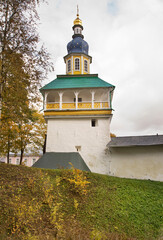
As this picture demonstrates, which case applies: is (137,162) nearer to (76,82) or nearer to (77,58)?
(76,82)

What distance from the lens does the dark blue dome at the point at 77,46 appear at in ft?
68.9

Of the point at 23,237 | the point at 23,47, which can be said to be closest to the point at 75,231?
the point at 23,237

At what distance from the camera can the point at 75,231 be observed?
618 centimetres

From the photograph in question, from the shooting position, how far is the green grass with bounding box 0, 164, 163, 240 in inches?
233

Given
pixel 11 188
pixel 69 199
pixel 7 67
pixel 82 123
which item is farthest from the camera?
pixel 82 123

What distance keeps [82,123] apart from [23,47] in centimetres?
820

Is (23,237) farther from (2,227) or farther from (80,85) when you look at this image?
(80,85)

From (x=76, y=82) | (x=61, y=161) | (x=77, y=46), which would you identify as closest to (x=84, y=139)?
(x=61, y=161)

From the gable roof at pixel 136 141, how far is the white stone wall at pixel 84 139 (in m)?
0.78

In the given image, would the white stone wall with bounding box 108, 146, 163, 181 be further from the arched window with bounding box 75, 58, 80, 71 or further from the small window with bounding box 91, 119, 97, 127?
the arched window with bounding box 75, 58, 80, 71

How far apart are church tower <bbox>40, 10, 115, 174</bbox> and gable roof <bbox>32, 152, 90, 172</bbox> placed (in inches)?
17.7

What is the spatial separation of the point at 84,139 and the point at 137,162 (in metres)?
4.41

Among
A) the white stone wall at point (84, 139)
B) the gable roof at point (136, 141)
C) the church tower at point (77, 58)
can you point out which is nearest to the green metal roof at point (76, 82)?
the church tower at point (77, 58)

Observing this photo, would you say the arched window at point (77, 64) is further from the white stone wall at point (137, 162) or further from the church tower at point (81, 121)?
the white stone wall at point (137, 162)
